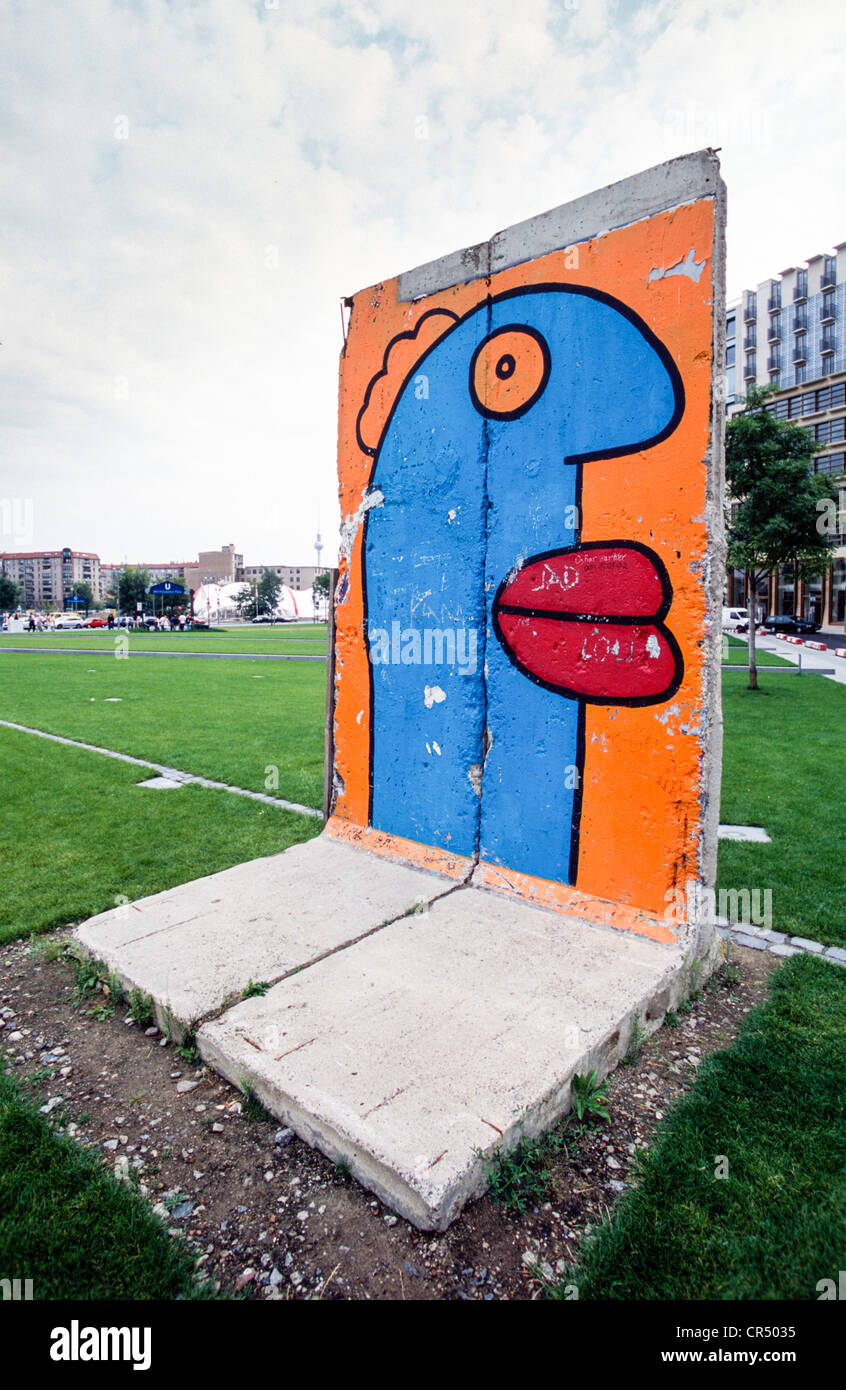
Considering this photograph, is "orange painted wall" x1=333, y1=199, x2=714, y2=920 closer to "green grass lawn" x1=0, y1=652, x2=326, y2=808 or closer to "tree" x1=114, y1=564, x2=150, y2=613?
"green grass lawn" x1=0, y1=652, x2=326, y2=808

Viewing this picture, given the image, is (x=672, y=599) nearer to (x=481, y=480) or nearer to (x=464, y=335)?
(x=481, y=480)

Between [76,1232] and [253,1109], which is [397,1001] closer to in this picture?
[253,1109]

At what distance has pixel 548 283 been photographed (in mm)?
3510

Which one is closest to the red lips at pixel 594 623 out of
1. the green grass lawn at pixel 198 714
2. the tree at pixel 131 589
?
the green grass lawn at pixel 198 714

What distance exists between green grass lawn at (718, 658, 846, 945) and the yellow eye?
3.26m

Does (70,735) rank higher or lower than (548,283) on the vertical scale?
lower

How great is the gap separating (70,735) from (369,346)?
25.4 ft

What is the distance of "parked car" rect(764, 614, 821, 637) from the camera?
4244 cm

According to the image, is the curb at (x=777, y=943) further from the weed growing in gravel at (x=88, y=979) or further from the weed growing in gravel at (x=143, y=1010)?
the weed growing in gravel at (x=88, y=979)

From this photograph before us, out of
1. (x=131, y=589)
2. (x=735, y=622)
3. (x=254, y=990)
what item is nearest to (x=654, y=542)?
(x=254, y=990)

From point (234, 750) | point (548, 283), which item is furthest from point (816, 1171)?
point (234, 750)

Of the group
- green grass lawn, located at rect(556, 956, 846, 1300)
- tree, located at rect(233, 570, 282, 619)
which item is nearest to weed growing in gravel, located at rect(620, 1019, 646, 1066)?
green grass lawn, located at rect(556, 956, 846, 1300)

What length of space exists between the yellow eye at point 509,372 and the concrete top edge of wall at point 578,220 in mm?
407

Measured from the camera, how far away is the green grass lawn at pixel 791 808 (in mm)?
4223
